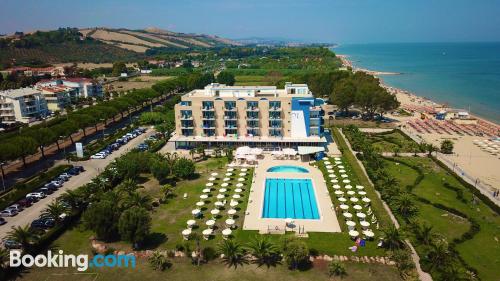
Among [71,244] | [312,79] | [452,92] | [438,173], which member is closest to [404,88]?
[452,92]

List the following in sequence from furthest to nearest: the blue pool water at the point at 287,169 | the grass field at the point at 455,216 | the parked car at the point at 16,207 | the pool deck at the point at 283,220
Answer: the blue pool water at the point at 287,169
the parked car at the point at 16,207
the pool deck at the point at 283,220
the grass field at the point at 455,216

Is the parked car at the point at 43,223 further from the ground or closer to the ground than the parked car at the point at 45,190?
closer to the ground

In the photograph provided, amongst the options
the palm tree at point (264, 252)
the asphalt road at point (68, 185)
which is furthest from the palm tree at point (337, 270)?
the asphalt road at point (68, 185)

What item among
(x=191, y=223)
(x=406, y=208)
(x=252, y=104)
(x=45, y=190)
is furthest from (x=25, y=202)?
(x=406, y=208)

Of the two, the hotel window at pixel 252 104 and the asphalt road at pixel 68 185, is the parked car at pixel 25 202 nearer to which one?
the asphalt road at pixel 68 185

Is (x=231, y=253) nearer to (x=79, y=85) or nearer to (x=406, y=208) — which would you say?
(x=406, y=208)

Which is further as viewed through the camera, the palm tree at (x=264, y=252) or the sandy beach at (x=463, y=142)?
the sandy beach at (x=463, y=142)
